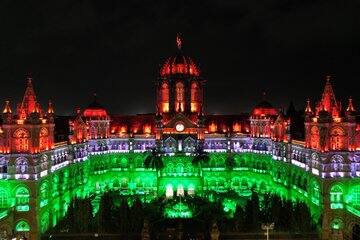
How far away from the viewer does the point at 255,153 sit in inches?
4537

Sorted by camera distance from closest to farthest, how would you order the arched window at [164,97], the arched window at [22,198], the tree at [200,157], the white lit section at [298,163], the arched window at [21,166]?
the arched window at [22,198]
the arched window at [21,166]
the white lit section at [298,163]
the tree at [200,157]
the arched window at [164,97]

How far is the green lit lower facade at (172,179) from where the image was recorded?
79438 millimetres

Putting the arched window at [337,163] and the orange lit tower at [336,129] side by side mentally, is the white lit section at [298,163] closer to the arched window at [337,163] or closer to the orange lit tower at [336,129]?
the orange lit tower at [336,129]

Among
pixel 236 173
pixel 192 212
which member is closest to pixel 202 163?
pixel 236 173

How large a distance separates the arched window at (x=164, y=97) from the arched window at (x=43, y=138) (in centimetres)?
4116

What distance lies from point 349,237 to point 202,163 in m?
42.1

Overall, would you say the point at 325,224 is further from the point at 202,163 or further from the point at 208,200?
the point at 202,163

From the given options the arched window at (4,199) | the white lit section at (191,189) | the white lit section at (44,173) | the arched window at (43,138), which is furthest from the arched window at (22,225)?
the white lit section at (191,189)

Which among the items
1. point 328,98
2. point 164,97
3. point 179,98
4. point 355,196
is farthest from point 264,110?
point 355,196

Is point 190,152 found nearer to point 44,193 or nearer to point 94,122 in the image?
point 94,122

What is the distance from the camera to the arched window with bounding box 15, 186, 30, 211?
79000mm

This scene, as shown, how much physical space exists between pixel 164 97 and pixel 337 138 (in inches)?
2002

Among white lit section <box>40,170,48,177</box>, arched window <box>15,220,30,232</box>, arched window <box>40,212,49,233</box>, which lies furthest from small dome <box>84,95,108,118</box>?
arched window <box>15,220,30,232</box>

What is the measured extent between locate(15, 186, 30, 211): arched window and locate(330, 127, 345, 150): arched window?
50.3 m
